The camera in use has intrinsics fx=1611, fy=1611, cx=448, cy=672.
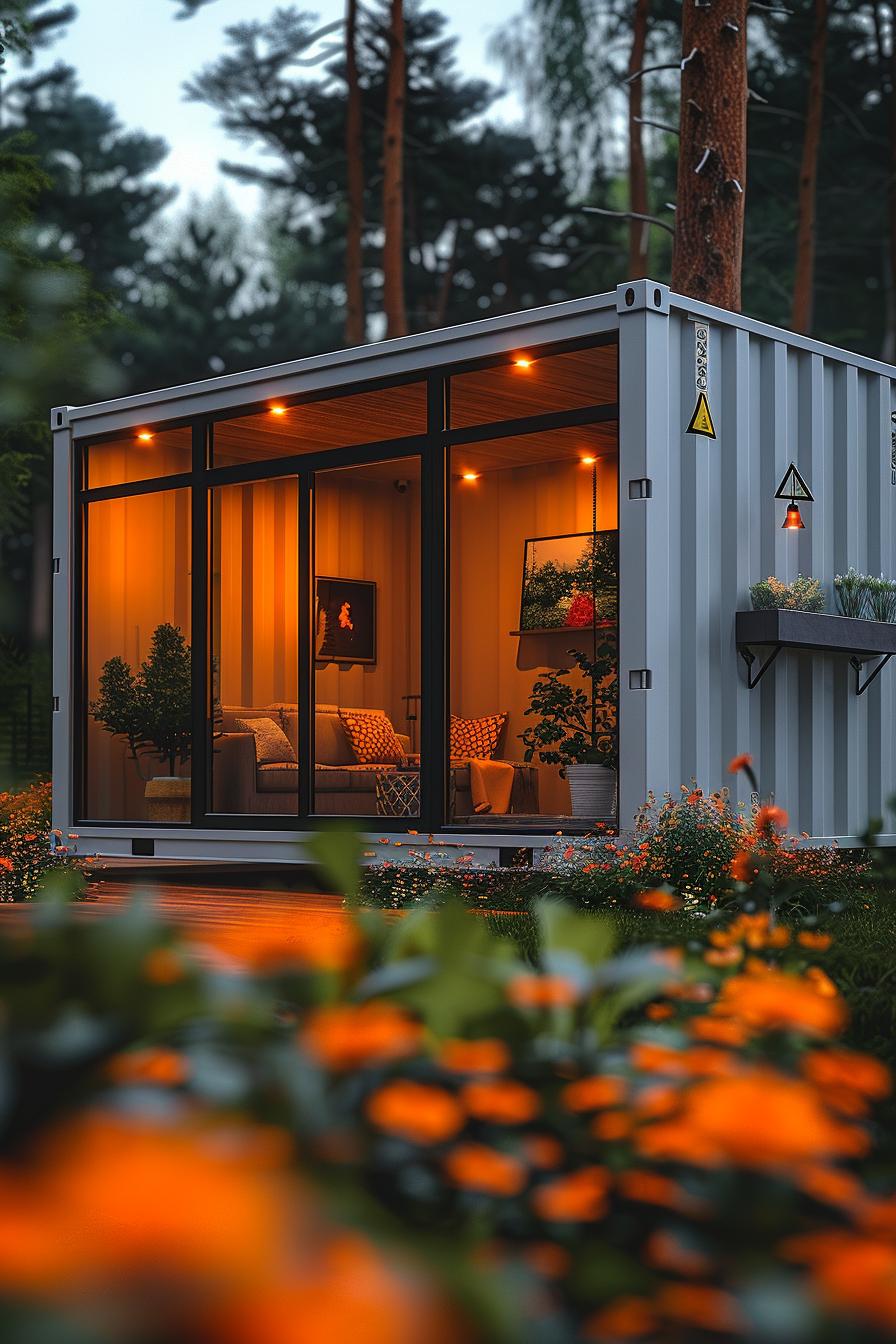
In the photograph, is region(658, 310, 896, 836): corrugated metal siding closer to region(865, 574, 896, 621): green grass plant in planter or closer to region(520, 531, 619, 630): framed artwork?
region(865, 574, 896, 621): green grass plant in planter

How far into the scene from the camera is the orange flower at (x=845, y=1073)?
1.20 meters

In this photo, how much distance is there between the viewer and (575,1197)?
1.06m

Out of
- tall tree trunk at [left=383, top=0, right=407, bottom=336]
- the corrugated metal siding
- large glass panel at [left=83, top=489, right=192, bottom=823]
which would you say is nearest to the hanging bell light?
the corrugated metal siding

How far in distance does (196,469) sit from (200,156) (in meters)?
17.0

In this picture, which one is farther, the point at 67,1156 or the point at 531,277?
the point at 531,277

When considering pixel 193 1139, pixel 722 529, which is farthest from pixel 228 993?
pixel 722 529

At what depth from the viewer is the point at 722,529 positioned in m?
7.23

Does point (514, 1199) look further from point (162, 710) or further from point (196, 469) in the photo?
point (162, 710)

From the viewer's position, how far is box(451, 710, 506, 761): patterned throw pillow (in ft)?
35.4

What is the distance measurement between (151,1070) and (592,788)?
268 inches

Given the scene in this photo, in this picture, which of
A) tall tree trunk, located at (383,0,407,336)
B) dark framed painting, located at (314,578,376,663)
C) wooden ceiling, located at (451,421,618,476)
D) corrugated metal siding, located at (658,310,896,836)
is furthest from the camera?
tall tree trunk, located at (383,0,407,336)

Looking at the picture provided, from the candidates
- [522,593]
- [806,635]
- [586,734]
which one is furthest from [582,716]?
[806,635]

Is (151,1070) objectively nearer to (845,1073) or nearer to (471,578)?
(845,1073)

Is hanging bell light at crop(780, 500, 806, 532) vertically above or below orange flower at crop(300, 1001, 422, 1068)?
above
